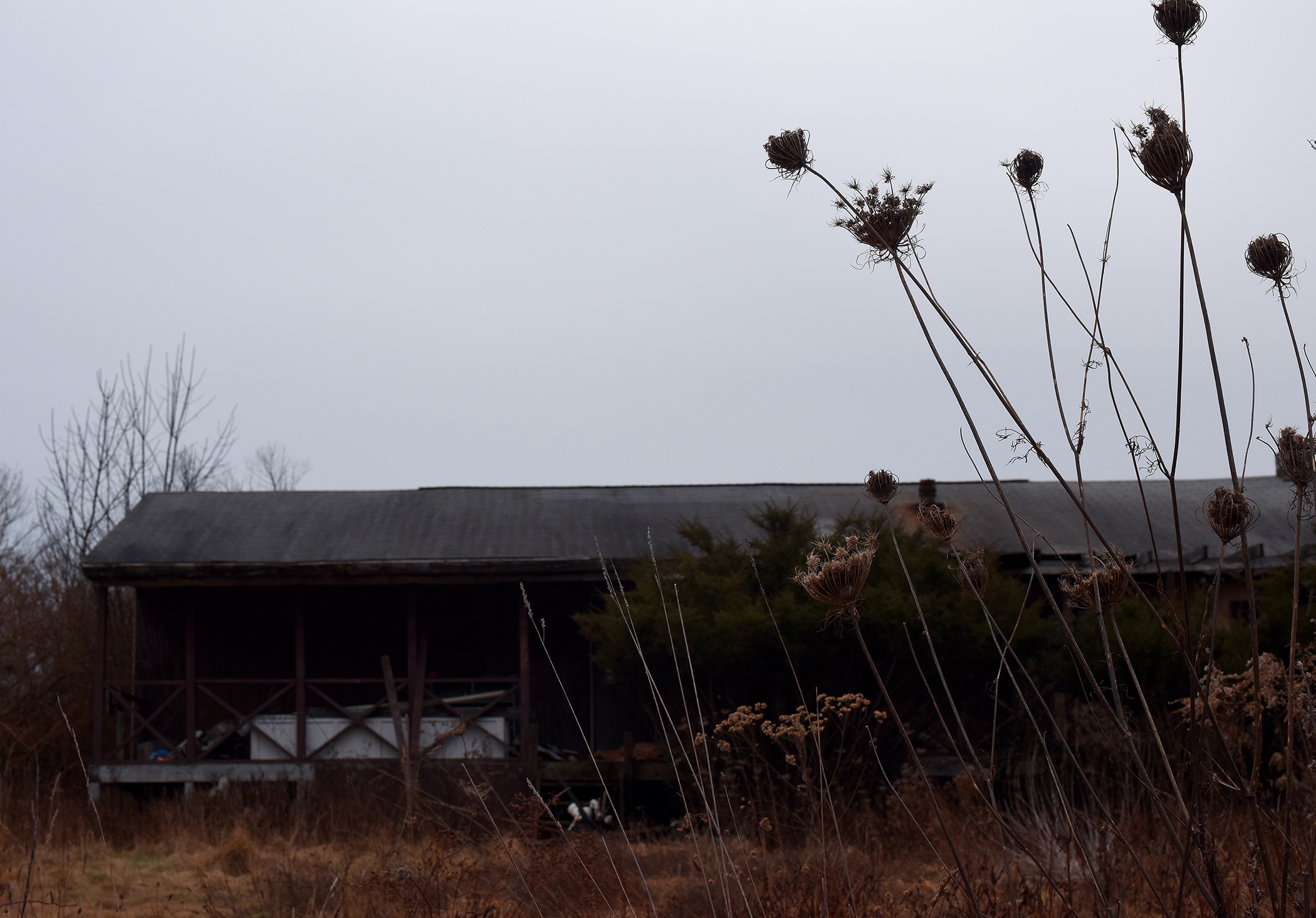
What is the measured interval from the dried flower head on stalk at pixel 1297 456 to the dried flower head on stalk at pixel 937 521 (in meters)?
0.64

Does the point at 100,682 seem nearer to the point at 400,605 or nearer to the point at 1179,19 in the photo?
the point at 400,605

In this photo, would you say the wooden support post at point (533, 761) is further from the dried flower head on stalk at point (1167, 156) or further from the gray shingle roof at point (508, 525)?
the dried flower head on stalk at point (1167, 156)

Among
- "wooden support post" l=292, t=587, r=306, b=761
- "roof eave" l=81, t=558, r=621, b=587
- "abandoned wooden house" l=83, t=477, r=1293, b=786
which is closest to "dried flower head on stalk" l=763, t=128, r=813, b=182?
"abandoned wooden house" l=83, t=477, r=1293, b=786

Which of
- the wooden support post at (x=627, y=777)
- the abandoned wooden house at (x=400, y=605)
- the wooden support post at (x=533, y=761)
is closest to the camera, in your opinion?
the wooden support post at (x=627, y=777)

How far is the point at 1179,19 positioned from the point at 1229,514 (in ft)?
2.74

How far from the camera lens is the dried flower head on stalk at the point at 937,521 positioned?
2438 mm

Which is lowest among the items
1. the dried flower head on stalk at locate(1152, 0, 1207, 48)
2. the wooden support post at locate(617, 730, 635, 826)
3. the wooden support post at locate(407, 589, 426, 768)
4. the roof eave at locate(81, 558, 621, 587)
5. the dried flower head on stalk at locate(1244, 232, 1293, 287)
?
the wooden support post at locate(617, 730, 635, 826)

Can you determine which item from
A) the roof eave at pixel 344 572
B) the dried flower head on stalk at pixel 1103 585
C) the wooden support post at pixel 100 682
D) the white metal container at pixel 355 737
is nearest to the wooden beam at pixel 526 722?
the white metal container at pixel 355 737

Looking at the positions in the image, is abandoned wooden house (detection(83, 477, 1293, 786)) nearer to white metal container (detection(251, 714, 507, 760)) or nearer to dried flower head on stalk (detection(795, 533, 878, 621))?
white metal container (detection(251, 714, 507, 760))

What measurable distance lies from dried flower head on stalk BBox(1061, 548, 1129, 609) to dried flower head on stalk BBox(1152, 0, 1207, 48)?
0.90m

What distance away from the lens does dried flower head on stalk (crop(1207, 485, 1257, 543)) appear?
1830 mm

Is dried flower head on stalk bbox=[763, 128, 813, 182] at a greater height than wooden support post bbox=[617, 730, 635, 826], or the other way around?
dried flower head on stalk bbox=[763, 128, 813, 182]

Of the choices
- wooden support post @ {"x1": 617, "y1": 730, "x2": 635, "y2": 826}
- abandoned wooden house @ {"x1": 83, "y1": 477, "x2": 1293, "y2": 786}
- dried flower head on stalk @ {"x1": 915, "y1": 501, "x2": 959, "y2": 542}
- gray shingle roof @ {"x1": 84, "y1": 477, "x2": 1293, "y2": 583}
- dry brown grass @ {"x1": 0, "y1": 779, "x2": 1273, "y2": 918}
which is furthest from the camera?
gray shingle roof @ {"x1": 84, "y1": 477, "x2": 1293, "y2": 583}

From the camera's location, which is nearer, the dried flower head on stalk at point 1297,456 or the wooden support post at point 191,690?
the dried flower head on stalk at point 1297,456
